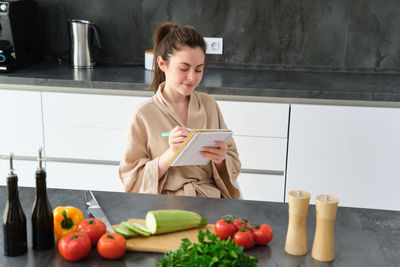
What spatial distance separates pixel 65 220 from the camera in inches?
57.0

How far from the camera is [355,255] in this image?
139 centimetres

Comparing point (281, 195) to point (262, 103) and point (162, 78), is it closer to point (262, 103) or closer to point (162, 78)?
point (262, 103)

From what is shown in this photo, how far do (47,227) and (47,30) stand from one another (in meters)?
2.64

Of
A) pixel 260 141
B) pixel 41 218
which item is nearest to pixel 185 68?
pixel 41 218

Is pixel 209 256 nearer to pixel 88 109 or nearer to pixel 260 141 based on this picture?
pixel 260 141

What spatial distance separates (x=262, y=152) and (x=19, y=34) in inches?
66.9

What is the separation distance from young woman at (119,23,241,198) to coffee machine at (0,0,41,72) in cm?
138

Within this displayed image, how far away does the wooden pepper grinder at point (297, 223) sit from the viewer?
4.38 feet

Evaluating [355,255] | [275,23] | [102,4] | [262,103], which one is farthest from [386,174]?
[102,4]

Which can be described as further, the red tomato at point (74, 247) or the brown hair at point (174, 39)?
the brown hair at point (174, 39)

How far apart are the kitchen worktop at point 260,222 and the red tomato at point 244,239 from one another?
0.02 meters

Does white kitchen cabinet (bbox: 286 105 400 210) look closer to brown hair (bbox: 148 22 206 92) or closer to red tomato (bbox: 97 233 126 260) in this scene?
brown hair (bbox: 148 22 206 92)

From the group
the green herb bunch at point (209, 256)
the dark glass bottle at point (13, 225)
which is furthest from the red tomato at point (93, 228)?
the green herb bunch at point (209, 256)

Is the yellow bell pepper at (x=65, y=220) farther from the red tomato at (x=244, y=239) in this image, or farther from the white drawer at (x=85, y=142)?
the white drawer at (x=85, y=142)
